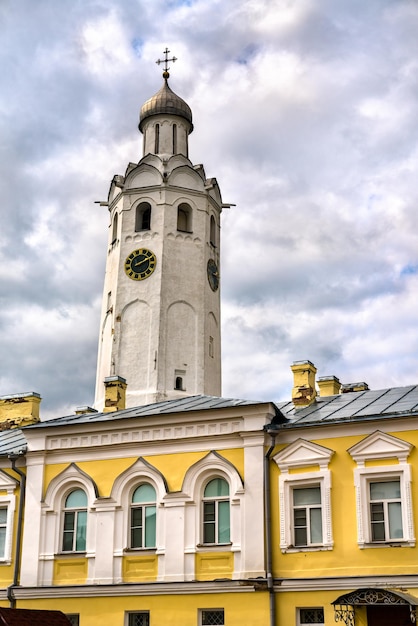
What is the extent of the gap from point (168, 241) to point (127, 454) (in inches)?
920

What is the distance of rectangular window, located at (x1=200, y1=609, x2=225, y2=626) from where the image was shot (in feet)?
66.3

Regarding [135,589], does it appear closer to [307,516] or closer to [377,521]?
[307,516]

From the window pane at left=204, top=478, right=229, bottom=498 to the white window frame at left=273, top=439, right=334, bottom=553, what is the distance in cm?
145

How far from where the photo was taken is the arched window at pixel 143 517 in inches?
856

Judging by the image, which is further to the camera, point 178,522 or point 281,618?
point 178,522

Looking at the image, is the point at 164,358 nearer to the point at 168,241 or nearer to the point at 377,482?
the point at 168,241

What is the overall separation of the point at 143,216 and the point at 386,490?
95.0 ft

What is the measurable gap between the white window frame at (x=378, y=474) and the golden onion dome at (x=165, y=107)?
32.7 meters

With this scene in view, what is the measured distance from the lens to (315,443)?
20625mm

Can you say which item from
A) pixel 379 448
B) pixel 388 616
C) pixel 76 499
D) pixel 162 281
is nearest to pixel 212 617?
pixel 388 616

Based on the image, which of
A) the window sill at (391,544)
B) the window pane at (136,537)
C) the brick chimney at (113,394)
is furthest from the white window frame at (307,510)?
the brick chimney at (113,394)

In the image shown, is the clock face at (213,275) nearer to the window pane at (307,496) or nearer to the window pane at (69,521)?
the window pane at (69,521)

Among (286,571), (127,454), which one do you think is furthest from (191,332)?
(286,571)

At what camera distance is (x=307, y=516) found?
20.4m
